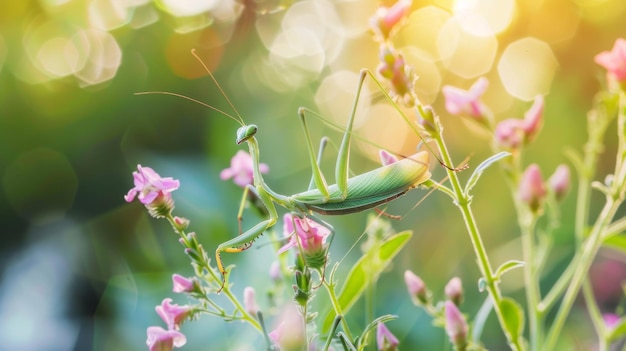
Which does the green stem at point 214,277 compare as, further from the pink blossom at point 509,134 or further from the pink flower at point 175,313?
the pink blossom at point 509,134

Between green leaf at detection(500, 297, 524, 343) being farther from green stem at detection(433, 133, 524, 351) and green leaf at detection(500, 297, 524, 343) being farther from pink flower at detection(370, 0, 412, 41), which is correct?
pink flower at detection(370, 0, 412, 41)

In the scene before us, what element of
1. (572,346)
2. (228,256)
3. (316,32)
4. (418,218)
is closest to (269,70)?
(316,32)

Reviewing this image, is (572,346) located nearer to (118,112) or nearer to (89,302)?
(89,302)

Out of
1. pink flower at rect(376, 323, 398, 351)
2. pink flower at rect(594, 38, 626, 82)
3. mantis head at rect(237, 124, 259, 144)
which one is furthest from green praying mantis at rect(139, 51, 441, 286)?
pink flower at rect(594, 38, 626, 82)

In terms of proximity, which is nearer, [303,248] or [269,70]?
[303,248]

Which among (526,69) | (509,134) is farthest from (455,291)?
(526,69)

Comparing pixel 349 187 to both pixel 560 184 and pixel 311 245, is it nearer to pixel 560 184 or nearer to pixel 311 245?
pixel 311 245
